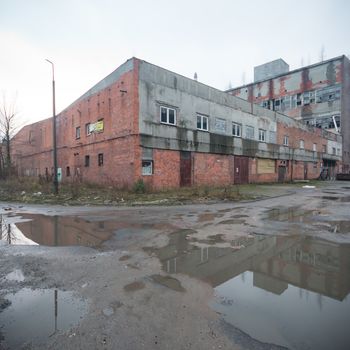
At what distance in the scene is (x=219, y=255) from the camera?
4914 millimetres

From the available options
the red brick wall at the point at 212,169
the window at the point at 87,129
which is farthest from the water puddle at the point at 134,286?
the window at the point at 87,129

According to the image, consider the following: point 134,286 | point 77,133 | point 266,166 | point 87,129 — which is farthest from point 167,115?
point 266,166

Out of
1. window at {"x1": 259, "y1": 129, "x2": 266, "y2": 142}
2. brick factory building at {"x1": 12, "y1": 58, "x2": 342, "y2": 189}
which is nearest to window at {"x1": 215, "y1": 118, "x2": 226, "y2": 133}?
brick factory building at {"x1": 12, "y1": 58, "x2": 342, "y2": 189}

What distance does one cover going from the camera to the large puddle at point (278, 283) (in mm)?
2668

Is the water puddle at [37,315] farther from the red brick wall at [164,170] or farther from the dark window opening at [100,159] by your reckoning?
the dark window opening at [100,159]

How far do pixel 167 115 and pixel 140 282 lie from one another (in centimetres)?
1545

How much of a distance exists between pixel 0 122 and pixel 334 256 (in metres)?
41.7

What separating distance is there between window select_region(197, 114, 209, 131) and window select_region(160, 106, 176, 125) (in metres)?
2.82

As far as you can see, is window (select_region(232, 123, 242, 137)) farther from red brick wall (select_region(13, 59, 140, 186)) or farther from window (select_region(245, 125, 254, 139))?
red brick wall (select_region(13, 59, 140, 186))

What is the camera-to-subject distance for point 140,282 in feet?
12.5

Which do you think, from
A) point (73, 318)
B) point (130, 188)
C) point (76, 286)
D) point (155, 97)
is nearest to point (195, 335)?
point (73, 318)

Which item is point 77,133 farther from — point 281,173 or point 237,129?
point 281,173

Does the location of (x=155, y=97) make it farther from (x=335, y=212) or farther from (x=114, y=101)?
(x=335, y=212)

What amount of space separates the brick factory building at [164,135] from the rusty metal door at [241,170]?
102 millimetres
